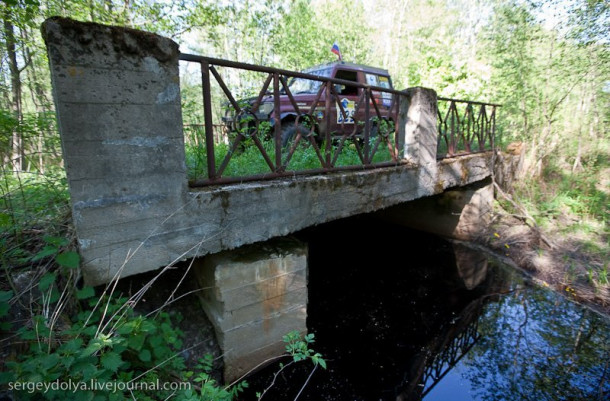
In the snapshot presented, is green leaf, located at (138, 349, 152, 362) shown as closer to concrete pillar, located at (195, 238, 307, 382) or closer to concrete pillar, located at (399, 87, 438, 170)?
concrete pillar, located at (195, 238, 307, 382)

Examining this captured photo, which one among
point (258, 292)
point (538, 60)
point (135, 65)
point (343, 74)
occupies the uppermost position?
point (538, 60)

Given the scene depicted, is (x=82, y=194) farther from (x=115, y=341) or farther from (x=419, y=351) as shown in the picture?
(x=419, y=351)

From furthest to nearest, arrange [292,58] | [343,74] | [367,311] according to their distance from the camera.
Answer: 1. [292,58]
2. [343,74]
3. [367,311]


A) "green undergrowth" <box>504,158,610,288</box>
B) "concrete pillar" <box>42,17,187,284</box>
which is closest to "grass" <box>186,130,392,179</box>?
"concrete pillar" <box>42,17,187,284</box>

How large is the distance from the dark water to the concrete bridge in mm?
804

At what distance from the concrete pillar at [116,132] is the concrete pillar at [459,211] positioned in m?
6.09

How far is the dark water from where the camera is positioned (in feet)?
9.59

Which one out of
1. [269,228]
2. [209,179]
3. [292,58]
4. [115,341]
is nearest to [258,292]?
[269,228]

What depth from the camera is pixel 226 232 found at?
2309mm

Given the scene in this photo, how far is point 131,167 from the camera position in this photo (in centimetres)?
186

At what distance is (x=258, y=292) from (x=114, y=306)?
1089mm

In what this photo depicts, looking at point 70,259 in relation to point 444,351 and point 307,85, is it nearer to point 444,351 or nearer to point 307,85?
point 444,351

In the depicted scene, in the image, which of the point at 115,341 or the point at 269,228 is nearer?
the point at 115,341

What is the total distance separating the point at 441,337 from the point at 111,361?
3627 mm
